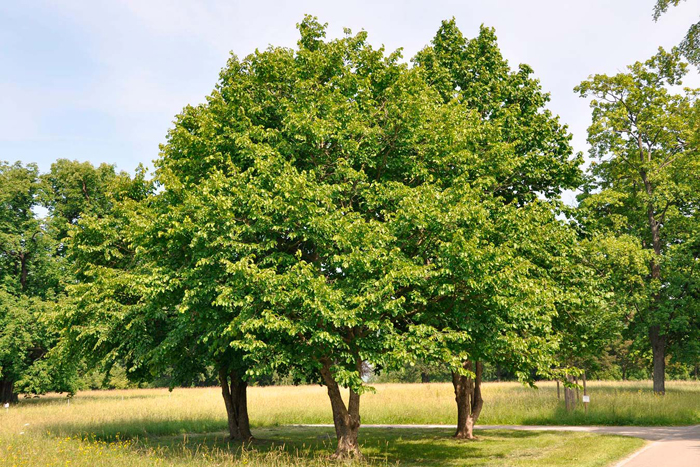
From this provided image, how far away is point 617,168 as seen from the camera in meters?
36.4

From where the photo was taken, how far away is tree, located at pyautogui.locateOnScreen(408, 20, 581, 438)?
525 inches

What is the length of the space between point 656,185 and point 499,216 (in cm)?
2538

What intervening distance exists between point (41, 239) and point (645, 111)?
1693 inches

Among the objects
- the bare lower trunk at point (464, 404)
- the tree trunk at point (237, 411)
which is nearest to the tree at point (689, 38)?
the bare lower trunk at point (464, 404)

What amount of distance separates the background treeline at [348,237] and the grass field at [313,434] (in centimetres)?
236

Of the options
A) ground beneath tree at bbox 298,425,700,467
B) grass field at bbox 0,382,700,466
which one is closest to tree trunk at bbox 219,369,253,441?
grass field at bbox 0,382,700,466

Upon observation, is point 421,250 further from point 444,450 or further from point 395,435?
point 395,435

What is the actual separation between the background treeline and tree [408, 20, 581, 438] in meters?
0.08

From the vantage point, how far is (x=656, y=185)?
115ft

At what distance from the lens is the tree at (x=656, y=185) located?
110ft

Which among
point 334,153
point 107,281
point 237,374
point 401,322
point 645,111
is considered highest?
point 645,111

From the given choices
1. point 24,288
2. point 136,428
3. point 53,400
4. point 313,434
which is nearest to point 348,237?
point 313,434

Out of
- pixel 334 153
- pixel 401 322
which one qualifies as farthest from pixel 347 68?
pixel 401 322

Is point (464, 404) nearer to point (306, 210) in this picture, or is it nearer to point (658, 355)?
point (306, 210)
